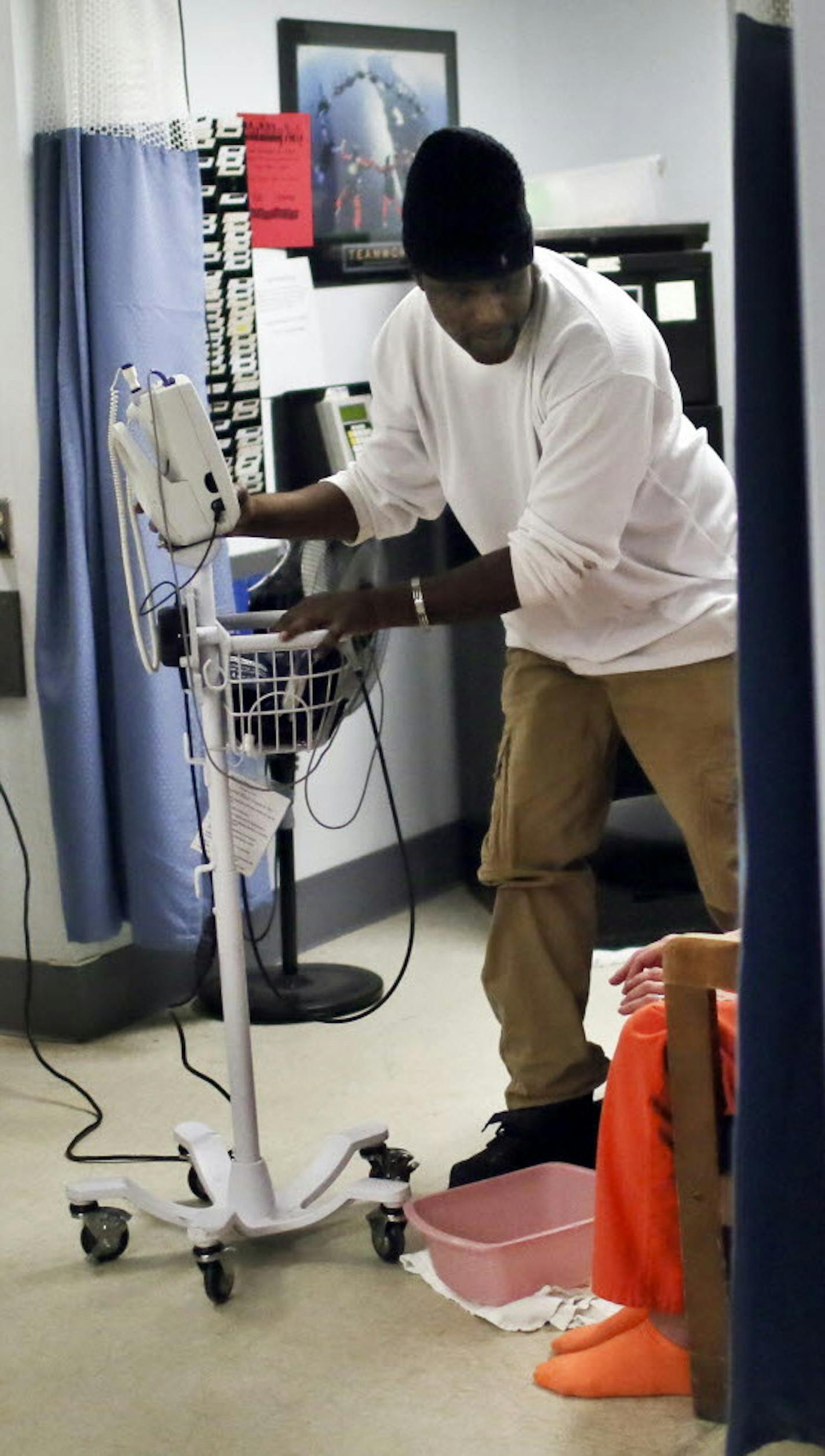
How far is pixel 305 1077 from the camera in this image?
10.4 ft

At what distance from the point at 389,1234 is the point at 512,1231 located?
0.17m

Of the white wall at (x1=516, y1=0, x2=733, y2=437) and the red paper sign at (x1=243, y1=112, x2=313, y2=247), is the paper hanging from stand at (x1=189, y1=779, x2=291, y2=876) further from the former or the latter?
the white wall at (x1=516, y1=0, x2=733, y2=437)

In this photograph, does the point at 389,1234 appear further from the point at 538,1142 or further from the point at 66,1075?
the point at 66,1075

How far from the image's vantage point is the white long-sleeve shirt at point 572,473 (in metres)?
2.27

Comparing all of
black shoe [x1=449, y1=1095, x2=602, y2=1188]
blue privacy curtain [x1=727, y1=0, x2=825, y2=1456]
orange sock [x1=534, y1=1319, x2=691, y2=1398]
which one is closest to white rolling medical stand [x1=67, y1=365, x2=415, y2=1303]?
black shoe [x1=449, y1=1095, x2=602, y2=1188]

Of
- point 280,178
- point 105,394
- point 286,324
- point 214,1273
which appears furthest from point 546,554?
point 280,178

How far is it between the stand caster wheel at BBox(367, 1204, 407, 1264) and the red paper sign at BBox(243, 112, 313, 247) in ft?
6.78

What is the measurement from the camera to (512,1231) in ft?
8.00

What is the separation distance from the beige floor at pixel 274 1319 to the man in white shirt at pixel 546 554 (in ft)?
1.01

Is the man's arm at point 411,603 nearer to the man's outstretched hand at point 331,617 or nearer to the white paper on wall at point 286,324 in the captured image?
the man's outstretched hand at point 331,617

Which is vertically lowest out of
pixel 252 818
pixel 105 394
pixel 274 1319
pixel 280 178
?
pixel 274 1319

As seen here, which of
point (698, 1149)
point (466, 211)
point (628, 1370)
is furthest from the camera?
point (466, 211)

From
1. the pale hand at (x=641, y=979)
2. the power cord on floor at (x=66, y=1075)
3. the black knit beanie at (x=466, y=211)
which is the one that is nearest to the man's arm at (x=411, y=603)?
the black knit beanie at (x=466, y=211)

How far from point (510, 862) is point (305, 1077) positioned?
31.4 inches
